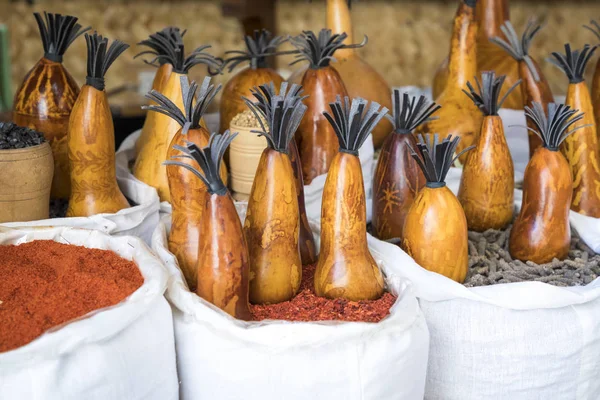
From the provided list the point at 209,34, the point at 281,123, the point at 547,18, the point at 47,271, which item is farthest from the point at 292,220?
the point at 547,18

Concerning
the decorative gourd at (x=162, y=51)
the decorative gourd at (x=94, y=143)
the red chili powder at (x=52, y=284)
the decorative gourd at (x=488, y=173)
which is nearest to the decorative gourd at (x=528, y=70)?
the decorative gourd at (x=488, y=173)

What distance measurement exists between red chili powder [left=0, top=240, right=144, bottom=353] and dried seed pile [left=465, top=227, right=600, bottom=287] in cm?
57

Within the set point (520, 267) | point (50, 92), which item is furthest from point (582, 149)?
point (50, 92)

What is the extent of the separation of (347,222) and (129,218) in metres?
0.43

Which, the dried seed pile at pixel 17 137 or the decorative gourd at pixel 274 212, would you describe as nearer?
the decorative gourd at pixel 274 212

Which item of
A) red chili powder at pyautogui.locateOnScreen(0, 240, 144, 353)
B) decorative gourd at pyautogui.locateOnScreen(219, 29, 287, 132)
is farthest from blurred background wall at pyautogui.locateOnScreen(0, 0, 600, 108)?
red chili powder at pyautogui.locateOnScreen(0, 240, 144, 353)

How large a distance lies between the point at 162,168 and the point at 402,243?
19.6 inches

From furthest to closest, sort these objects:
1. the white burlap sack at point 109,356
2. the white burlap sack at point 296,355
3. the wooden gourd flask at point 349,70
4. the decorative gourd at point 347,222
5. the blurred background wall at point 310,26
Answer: the blurred background wall at point 310,26 → the wooden gourd flask at point 349,70 → the decorative gourd at point 347,222 → the white burlap sack at point 296,355 → the white burlap sack at point 109,356

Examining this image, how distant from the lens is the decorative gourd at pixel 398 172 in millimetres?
1210

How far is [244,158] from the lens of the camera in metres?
1.36

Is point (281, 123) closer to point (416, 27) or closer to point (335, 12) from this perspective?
point (335, 12)

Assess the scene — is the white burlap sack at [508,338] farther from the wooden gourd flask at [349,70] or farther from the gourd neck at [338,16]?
the gourd neck at [338,16]

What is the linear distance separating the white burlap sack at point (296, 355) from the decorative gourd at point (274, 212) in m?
0.13

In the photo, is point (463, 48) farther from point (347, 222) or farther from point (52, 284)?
point (52, 284)
